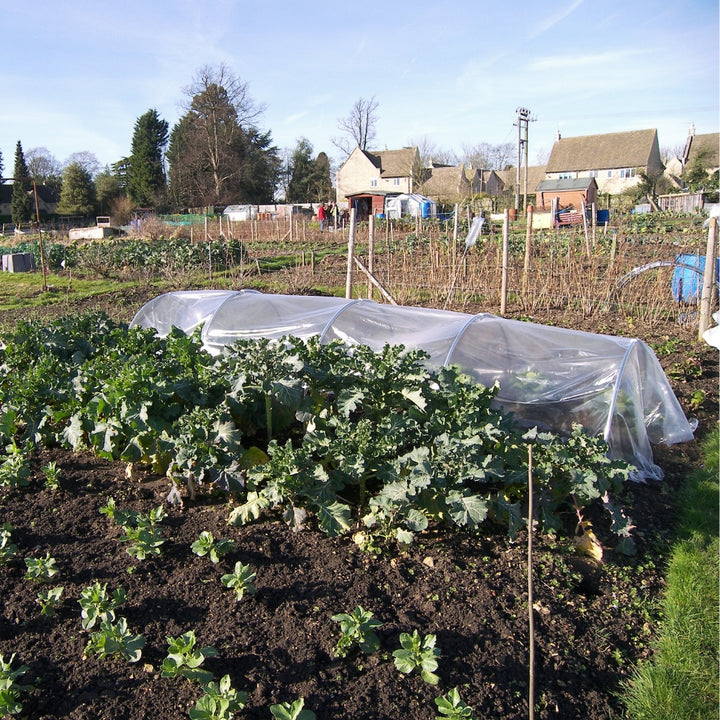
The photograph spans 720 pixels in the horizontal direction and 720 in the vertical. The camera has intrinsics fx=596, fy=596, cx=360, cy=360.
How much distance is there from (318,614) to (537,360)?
3.04 metres

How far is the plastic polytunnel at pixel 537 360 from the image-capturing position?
4.70m

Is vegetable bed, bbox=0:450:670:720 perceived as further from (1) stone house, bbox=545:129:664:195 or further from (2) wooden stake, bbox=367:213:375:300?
(1) stone house, bbox=545:129:664:195

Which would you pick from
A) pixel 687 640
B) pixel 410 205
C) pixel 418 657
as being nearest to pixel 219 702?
pixel 418 657

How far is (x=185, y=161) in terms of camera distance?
50.8 m

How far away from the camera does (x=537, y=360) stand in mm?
5023

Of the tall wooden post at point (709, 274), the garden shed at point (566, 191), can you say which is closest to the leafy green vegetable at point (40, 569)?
the tall wooden post at point (709, 274)

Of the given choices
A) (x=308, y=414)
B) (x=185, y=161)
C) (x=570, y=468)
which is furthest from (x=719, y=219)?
(x=185, y=161)

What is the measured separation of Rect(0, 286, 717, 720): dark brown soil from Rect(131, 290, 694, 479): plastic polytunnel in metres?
1.09

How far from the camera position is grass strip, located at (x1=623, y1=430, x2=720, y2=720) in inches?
97.8

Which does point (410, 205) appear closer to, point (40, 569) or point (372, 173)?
point (372, 173)

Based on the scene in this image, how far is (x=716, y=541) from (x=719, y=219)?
20.8 feet

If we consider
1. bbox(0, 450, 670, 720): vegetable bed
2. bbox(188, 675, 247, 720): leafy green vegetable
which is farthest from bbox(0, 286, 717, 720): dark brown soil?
bbox(188, 675, 247, 720): leafy green vegetable

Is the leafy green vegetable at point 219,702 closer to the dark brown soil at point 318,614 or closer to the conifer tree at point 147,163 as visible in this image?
the dark brown soil at point 318,614

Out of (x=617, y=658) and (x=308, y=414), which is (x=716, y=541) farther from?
(x=308, y=414)
